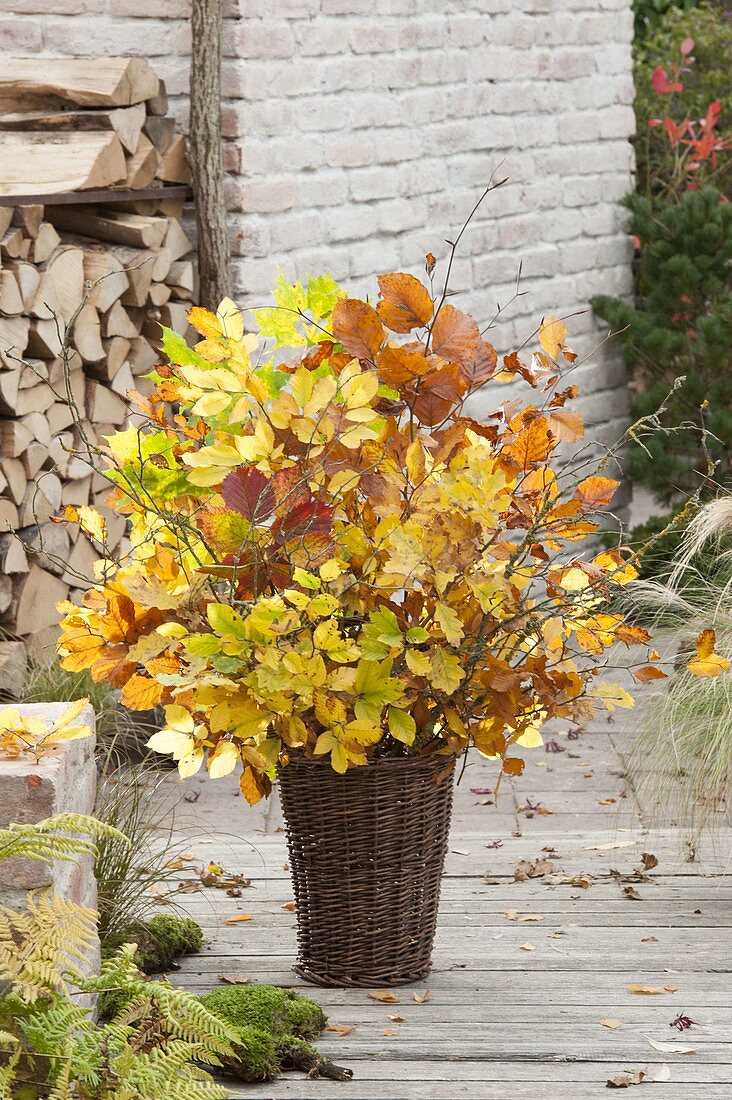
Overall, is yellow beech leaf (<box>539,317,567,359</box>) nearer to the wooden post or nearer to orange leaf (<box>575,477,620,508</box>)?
orange leaf (<box>575,477,620,508</box>)

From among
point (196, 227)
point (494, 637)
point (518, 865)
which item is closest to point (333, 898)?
point (494, 637)

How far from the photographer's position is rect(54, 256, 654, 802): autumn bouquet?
1.95m

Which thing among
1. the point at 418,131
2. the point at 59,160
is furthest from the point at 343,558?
the point at 418,131

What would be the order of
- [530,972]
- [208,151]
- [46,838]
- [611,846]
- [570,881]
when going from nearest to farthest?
[46,838], [530,972], [570,881], [611,846], [208,151]

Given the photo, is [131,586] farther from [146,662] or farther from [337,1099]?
[337,1099]

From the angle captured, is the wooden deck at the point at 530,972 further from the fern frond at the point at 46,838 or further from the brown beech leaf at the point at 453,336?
the brown beech leaf at the point at 453,336

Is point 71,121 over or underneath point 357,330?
over

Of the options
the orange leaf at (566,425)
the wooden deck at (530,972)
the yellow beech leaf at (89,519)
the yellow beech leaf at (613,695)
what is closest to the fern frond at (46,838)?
the wooden deck at (530,972)

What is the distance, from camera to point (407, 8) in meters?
4.91

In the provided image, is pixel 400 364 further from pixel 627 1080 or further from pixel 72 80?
pixel 72 80

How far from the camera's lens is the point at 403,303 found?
2059 millimetres

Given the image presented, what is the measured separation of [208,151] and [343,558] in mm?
2422

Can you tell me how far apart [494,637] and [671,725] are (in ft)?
3.35

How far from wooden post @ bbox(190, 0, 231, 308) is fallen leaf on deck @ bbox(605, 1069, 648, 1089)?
2824mm
